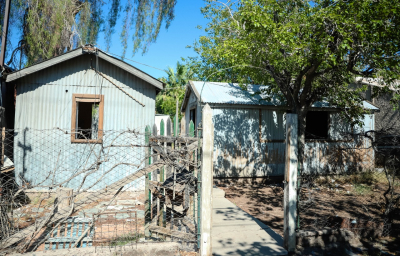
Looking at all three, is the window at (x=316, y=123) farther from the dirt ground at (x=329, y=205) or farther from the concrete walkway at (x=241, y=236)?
the concrete walkway at (x=241, y=236)

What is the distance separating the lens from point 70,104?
348 inches

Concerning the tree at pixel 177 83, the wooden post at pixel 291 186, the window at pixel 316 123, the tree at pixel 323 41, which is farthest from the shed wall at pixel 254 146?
the tree at pixel 177 83

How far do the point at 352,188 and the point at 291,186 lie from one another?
6469 millimetres

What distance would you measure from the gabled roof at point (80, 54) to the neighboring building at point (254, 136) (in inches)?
97.1

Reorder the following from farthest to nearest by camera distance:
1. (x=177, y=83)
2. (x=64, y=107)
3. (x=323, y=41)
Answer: (x=177, y=83) → (x=64, y=107) → (x=323, y=41)

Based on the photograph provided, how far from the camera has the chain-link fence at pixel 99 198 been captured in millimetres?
3824

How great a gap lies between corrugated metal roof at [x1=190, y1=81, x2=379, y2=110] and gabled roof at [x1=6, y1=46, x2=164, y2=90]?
221 centimetres

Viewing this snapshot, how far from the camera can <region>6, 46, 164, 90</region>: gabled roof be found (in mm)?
8263

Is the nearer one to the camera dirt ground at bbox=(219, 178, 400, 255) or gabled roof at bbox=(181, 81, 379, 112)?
dirt ground at bbox=(219, 178, 400, 255)

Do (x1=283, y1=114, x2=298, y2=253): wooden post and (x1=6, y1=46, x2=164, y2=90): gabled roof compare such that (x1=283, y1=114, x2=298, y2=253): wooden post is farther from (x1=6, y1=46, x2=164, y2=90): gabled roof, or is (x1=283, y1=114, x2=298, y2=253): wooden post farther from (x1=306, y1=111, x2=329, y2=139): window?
(x1=306, y1=111, x2=329, y2=139): window

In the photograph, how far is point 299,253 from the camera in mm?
4723

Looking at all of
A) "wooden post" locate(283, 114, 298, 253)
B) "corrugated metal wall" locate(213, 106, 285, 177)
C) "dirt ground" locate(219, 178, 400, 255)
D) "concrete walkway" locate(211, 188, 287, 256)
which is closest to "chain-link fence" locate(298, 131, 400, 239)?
"dirt ground" locate(219, 178, 400, 255)

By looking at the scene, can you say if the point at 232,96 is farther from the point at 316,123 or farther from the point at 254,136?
the point at 316,123

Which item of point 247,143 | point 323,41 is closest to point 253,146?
point 247,143
